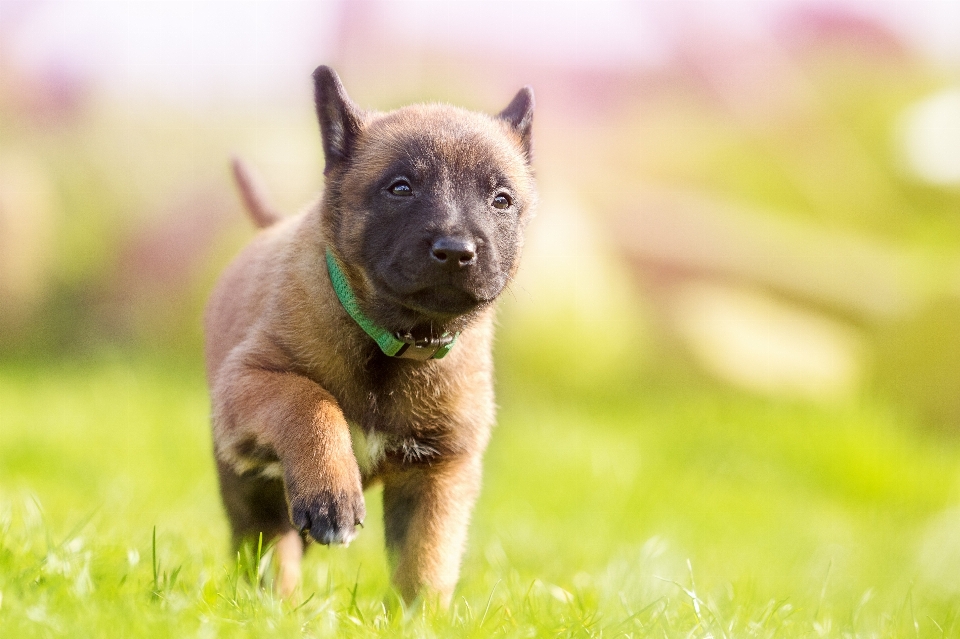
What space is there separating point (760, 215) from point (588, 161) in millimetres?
2060

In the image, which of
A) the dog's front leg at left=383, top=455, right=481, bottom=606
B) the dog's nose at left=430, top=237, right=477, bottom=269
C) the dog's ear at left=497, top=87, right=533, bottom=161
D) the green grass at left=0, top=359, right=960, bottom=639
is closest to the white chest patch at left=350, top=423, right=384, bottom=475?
the dog's front leg at left=383, top=455, right=481, bottom=606

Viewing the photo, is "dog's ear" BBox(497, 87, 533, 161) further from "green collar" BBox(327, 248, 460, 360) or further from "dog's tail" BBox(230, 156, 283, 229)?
"dog's tail" BBox(230, 156, 283, 229)

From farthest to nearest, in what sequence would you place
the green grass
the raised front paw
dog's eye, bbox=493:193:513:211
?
dog's eye, bbox=493:193:513:211 → the green grass → the raised front paw

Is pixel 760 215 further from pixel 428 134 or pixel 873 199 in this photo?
pixel 428 134

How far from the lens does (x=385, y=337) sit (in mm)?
3773

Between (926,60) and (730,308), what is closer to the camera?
(730,308)

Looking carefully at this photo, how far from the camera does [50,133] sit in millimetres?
10922

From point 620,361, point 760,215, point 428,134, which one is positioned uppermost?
point 428,134

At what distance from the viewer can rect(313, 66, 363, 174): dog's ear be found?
13.3 feet

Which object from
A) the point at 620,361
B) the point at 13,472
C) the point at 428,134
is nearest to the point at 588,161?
the point at 620,361

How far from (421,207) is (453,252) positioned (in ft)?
0.98

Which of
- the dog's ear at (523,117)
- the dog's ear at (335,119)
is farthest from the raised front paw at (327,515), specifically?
the dog's ear at (523,117)

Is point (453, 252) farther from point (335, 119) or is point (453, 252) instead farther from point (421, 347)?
point (335, 119)

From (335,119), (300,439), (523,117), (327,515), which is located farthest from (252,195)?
(327,515)
